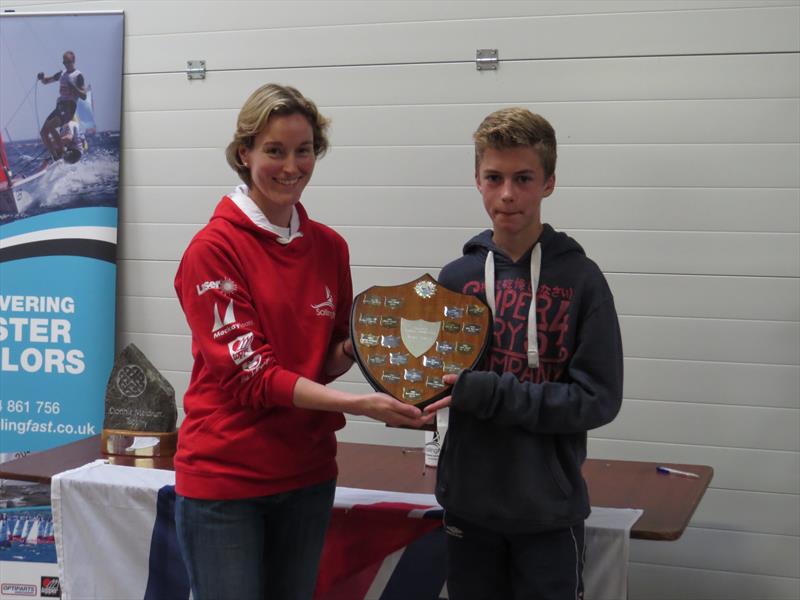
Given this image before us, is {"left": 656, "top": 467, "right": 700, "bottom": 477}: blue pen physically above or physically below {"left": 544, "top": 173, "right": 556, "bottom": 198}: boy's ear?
below

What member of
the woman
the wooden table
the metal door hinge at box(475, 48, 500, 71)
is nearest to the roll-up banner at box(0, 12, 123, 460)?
the wooden table

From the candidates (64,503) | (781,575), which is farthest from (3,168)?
(781,575)

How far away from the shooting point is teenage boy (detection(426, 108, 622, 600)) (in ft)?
6.53

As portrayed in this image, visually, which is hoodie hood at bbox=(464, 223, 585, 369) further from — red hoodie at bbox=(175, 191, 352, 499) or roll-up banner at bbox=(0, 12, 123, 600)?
roll-up banner at bbox=(0, 12, 123, 600)

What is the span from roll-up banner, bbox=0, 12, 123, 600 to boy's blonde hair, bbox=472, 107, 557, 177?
2750 millimetres

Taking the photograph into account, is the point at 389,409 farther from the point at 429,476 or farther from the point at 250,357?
the point at 429,476

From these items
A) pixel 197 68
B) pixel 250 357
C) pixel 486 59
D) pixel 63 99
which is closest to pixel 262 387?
pixel 250 357

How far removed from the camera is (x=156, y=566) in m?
2.92

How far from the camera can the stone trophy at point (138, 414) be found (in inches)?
125

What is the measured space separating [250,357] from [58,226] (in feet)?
9.10

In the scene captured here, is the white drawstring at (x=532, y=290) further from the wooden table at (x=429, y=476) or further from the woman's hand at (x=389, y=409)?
the wooden table at (x=429, y=476)

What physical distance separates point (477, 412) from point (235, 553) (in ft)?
1.88

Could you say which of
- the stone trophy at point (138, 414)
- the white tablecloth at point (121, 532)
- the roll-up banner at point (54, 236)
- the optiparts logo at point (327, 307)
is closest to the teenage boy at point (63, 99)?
the roll-up banner at point (54, 236)

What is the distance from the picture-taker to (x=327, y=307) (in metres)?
2.14
